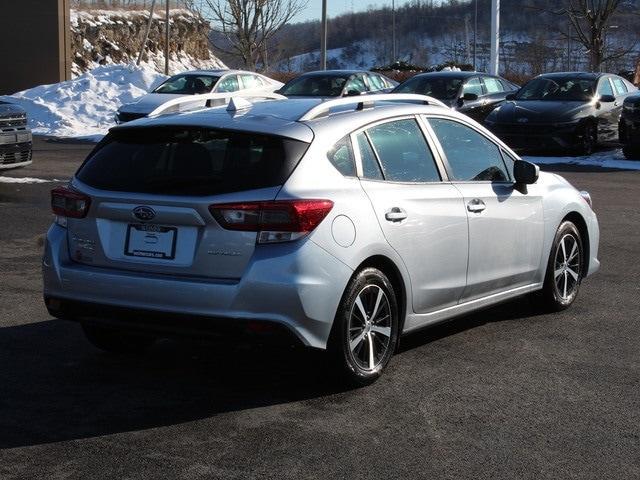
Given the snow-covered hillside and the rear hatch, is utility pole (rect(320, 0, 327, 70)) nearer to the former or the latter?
the snow-covered hillside

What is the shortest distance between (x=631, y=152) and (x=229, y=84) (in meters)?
10.2

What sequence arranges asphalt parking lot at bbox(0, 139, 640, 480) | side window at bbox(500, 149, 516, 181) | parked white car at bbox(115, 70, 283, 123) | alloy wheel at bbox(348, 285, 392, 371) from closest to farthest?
asphalt parking lot at bbox(0, 139, 640, 480)
alloy wheel at bbox(348, 285, 392, 371)
side window at bbox(500, 149, 516, 181)
parked white car at bbox(115, 70, 283, 123)

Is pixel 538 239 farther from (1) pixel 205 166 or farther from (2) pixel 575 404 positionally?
(1) pixel 205 166

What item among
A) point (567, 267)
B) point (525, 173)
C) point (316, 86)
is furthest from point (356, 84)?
point (525, 173)

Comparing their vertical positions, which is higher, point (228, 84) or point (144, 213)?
point (228, 84)

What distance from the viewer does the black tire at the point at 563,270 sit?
317 inches

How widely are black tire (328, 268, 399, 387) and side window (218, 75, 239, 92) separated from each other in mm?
20825

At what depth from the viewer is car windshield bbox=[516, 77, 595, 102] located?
22375 mm

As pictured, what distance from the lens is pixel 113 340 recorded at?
686 cm

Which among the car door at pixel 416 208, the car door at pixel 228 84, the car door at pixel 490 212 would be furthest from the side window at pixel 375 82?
the car door at pixel 416 208

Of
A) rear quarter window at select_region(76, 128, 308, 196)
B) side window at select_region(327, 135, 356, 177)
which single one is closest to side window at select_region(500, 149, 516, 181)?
side window at select_region(327, 135, 356, 177)

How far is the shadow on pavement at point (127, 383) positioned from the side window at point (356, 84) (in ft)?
58.7

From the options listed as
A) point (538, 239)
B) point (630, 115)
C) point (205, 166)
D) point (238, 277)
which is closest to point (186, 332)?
point (238, 277)

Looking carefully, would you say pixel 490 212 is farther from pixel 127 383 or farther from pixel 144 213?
pixel 127 383
